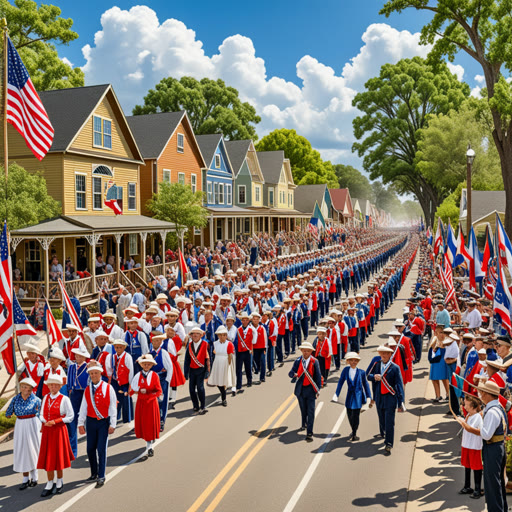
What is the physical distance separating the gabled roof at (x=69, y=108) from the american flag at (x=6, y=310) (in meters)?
14.5

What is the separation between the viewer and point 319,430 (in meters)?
11.4

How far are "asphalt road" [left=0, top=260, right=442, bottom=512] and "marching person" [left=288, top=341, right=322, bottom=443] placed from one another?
0.41 m

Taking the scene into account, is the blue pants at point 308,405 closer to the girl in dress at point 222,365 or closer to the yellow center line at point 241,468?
the yellow center line at point 241,468

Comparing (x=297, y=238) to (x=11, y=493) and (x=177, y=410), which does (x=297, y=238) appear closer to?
(x=177, y=410)

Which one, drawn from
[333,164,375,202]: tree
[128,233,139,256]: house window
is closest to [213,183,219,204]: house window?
[128,233,139,256]: house window

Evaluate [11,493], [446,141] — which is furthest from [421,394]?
[446,141]

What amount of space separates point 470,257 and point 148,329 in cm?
1137

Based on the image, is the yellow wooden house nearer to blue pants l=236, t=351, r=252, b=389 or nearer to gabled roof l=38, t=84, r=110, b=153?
gabled roof l=38, t=84, r=110, b=153

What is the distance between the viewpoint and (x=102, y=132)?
2844 cm

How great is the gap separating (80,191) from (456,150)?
145 ft

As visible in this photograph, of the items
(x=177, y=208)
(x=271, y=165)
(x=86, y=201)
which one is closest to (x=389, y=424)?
(x=86, y=201)

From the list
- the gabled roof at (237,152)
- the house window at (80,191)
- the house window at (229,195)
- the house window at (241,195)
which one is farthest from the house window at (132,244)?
the house window at (241,195)

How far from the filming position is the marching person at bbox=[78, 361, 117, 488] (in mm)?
8852

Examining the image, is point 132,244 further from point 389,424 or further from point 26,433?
point 389,424
